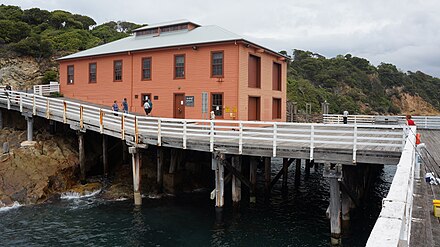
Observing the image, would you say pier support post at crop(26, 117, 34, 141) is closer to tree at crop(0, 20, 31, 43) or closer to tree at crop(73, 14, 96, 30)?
tree at crop(0, 20, 31, 43)

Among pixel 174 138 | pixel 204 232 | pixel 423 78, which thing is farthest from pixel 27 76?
pixel 423 78

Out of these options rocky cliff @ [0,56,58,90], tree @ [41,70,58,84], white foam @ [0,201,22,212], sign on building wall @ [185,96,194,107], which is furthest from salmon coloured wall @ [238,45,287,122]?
rocky cliff @ [0,56,58,90]

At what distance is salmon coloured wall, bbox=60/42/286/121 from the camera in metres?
18.9

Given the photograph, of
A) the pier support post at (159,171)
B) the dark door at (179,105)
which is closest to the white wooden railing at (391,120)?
the dark door at (179,105)

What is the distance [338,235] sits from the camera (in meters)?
12.0

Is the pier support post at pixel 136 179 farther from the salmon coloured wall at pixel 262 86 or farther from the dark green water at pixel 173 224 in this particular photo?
the salmon coloured wall at pixel 262 86

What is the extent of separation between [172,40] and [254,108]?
6787mm

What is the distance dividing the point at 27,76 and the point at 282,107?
28418mm

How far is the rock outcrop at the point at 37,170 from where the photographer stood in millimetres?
16500

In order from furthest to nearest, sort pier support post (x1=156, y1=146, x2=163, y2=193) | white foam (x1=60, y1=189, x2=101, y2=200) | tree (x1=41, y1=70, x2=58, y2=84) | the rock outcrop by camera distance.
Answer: tree (x1=41, y1=70, x2=58, y2=84) < pier support post (x1=156, y1=146, x2=163, y2=193) < white foam (x1=60, y1=189, x2=101, y2=200) < the rock outcrop

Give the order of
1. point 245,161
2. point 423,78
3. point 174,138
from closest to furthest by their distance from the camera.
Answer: point 174,138 → point 245,161 → point 423,78

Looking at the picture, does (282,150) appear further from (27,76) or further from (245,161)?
(27,76)

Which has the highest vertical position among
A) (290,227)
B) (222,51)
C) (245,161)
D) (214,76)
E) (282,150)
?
(222,51)

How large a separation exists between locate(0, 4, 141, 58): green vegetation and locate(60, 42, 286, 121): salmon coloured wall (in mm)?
16877
